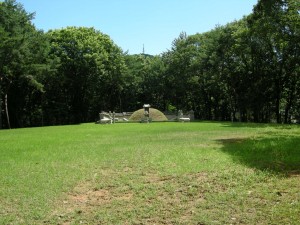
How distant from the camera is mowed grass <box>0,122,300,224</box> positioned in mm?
6090

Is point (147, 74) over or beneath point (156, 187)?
over

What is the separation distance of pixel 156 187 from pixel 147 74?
1961 inches

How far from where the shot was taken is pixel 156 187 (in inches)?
307

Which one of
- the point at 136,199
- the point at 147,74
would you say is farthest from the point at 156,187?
the point at 147,74

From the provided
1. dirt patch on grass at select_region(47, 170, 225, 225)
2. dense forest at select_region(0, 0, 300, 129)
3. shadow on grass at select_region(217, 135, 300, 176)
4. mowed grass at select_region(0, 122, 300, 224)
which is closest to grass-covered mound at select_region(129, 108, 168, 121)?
dense forest at select_region(0, 0, 300, 129)

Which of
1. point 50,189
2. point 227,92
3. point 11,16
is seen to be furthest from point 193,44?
point 50,189

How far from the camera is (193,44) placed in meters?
50.9

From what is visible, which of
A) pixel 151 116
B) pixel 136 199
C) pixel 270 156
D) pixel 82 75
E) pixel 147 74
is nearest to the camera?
Answer: pixel 136 199

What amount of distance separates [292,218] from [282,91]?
38827 millimetres

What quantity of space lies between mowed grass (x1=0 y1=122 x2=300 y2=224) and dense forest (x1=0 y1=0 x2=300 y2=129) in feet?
59.0

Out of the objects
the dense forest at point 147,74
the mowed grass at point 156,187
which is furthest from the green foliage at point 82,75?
the mowed grass at point 156,187

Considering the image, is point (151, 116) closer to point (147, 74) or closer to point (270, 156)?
point (147, 74)

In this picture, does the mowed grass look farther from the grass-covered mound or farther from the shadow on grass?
the grass-covered mound

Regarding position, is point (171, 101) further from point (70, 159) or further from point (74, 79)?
point (70, 159)
